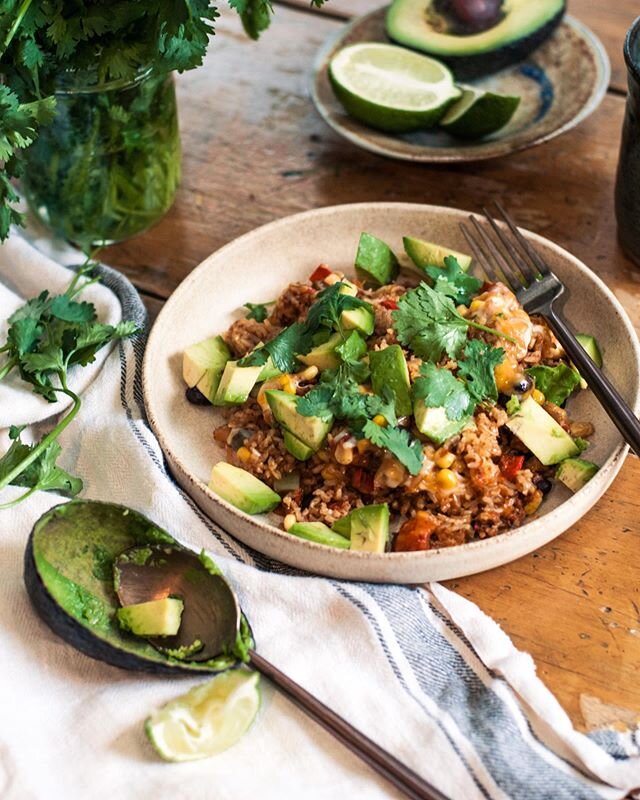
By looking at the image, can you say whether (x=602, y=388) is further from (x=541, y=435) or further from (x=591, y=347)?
(x=591, y=347)

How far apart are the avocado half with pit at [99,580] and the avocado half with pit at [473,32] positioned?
176 cm

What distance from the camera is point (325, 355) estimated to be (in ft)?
7.33

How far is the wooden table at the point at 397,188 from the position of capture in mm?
→ 2053

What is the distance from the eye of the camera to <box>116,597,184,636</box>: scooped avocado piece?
1.88 meters

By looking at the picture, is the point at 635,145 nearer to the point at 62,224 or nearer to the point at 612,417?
the point at 612,417

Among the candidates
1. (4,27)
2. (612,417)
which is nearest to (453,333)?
(612,417)

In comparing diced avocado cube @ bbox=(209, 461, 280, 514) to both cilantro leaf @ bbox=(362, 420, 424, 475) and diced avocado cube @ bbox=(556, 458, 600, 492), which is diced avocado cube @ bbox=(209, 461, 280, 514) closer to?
cilantro leaf @ bbox=(362, 420, 424, 475)

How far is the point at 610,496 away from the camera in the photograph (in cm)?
221

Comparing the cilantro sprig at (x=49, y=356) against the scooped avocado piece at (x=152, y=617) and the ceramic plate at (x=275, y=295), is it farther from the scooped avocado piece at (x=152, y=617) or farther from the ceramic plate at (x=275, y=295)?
the scooped avocado piece at (x=152, y=617)

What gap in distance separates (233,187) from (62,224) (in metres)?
0.53

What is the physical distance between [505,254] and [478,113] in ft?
1.84

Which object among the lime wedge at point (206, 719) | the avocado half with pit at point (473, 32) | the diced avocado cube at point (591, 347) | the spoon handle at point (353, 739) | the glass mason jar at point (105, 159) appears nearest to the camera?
the spoon handle at point (353, 739)

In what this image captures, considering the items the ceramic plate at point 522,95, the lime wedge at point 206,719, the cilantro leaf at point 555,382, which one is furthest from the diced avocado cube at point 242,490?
the ceramic plate at point 522,95

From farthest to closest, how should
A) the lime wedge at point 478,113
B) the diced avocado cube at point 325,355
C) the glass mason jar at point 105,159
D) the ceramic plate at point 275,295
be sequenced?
the lime wedge at point 478,113 → the glass mason jar at point 105,159 → the diced avocado cube at point 325,355 → the ceramic plate at point 275,295
